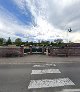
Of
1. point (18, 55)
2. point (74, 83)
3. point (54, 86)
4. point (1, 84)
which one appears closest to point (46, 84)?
point (54, 86)

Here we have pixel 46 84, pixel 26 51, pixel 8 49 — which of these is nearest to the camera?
pixel 46 84

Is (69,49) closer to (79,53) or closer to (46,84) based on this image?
(79,53)

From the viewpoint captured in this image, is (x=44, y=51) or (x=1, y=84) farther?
(x=44, y=51)

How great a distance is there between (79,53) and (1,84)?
63.5ft

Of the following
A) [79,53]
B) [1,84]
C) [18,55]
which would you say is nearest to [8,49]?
[18,55]

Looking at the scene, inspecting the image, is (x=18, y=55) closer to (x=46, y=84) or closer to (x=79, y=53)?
(x=79, y=53)

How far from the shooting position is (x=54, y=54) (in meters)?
26.2

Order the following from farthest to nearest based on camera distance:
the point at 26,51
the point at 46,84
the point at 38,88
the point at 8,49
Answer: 1. the point at 26,51
2. the point at 8,49
3. the point at 46,84
4. the point at 38,88

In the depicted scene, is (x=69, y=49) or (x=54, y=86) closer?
(x=54, y=86)

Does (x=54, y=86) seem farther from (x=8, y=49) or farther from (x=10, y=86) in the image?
(x=8, y=49)

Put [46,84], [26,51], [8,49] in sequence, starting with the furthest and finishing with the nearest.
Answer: [26,51], [8,49], [46,84]

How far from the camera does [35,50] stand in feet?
100

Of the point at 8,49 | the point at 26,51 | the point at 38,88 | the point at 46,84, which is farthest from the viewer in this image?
the point at 26,51

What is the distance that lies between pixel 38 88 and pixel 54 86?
29.3 inches
